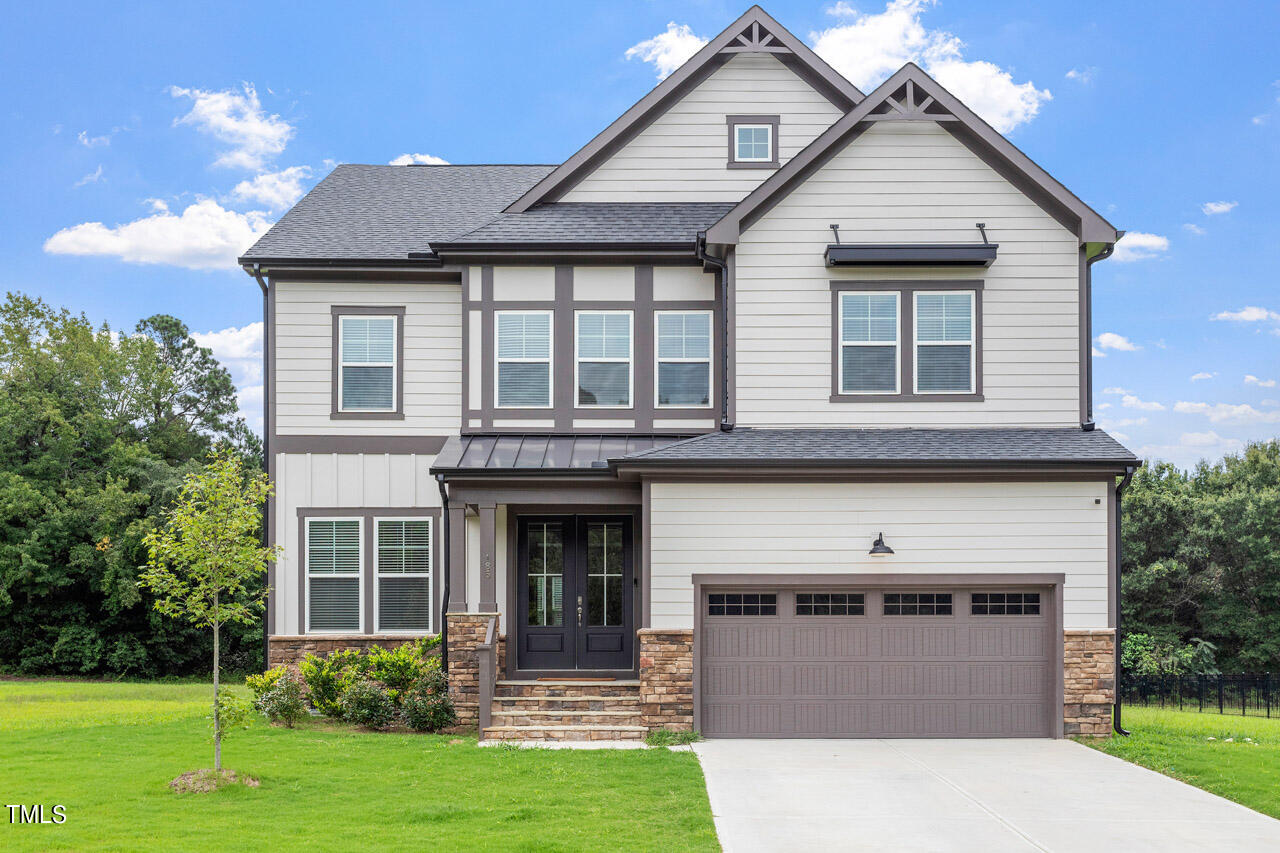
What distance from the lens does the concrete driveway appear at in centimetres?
836

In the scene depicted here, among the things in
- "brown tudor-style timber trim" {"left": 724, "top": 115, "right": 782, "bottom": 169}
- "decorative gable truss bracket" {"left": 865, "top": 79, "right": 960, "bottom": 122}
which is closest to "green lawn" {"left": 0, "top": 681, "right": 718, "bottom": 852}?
"decorative gable truss bracket" {"left": 865, "top": 79, "right": 960, "bottom": 122}

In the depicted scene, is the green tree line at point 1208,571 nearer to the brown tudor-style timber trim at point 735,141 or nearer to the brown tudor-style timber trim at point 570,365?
the brown tudor-style timber trim at point 735,141

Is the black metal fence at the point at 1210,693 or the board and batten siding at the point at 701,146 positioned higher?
the board and batten siding at the point at 701,146

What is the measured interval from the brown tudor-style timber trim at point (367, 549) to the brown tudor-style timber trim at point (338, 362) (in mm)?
1386

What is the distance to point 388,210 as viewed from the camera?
1778cm

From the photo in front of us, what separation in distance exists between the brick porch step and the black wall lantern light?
3.61 meters

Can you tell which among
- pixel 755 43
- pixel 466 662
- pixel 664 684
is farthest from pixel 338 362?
pixel 755 43

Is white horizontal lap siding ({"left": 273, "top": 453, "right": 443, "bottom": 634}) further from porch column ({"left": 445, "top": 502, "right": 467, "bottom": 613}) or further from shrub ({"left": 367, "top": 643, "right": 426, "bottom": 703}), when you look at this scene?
shrub ({"left": 367, "top": 643, "right": 426, "bottom": 703})

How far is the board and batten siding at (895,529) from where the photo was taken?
13.4 metres

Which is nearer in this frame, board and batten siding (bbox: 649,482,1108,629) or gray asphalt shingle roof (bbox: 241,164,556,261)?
board and batten siding (bbox: 649,482,1108,629)

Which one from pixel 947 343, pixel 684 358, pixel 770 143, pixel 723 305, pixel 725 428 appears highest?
pixel 770 143

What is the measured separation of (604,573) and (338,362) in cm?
513

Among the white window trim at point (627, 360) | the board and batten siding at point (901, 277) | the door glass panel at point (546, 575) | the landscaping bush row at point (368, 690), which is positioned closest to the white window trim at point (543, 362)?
the white window trim at point (627, 360)

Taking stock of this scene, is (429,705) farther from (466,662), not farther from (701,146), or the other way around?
(701,146)
